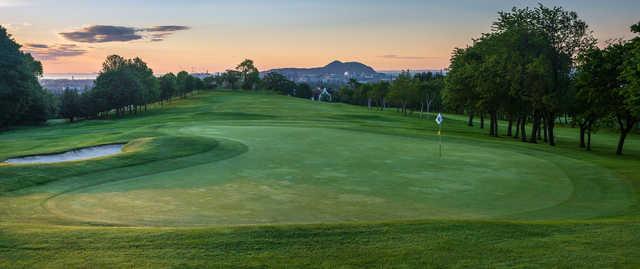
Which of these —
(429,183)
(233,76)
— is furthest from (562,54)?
(233,76)

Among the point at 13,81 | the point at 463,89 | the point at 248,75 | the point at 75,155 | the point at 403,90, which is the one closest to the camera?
the point at 75,155

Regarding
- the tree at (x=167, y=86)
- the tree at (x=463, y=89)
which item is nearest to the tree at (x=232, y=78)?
the tree at (x=167, y=86)

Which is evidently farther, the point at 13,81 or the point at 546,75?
the point at 13,81

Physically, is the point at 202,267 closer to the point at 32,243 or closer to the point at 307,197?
the point at 32,243

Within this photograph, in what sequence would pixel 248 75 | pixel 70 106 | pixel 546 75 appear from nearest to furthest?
pixel 546 75
pixel 70 106
pixel 248 75

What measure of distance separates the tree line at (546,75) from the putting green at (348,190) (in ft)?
48.3

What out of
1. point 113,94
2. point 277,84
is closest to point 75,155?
point 113,94

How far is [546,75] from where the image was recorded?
44969 millimetres

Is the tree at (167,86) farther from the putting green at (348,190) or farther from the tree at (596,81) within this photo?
the tree at (596,81)

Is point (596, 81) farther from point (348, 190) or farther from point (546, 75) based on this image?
point (348, 190)

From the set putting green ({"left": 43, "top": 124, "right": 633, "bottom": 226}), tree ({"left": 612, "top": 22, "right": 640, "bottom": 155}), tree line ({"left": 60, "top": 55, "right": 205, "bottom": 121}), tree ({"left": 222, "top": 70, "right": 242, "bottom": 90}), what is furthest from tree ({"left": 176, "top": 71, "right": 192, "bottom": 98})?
putting green ({"left": 43, "top": 124, "right": 633, "bottom": 226})

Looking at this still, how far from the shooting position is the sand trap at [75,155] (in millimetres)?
25484

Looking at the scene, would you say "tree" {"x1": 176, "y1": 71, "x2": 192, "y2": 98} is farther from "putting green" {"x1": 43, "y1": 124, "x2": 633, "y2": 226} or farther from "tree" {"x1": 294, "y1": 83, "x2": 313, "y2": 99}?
"putting green" {"x1": 43, "y1": 124, "x2": 633, "y2": 226}

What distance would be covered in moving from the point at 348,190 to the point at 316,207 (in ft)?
10.3
